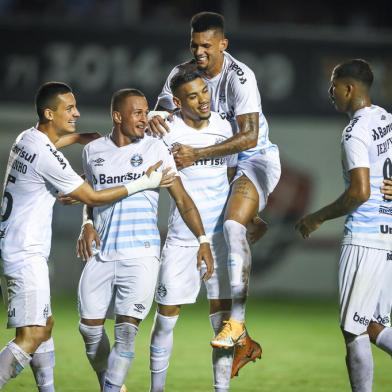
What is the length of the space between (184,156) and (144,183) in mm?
528

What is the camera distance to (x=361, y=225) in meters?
7.91

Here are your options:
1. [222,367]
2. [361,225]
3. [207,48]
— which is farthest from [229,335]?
[207,48]

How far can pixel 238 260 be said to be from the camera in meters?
8.27

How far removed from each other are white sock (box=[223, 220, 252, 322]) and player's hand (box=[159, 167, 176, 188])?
0.60 meters

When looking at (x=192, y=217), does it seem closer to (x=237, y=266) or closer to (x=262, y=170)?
(x=237, y=266)

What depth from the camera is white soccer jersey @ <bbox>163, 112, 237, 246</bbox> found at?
28.0 feet

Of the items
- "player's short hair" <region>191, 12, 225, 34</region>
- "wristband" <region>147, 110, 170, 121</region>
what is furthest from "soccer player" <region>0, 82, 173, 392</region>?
"player's short hair" <region>191, 12, 225, 34</region>

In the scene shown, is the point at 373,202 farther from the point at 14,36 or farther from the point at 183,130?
the point at 14,36

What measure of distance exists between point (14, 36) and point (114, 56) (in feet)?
5.23

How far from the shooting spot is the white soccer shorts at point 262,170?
876 centimetres

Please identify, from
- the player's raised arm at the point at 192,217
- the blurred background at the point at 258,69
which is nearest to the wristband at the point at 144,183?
the player's raised arm at the point at 192,217

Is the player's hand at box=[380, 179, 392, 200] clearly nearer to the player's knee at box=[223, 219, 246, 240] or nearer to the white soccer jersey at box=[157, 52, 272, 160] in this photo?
the player's knee at box=[223, 219, 246, 240]

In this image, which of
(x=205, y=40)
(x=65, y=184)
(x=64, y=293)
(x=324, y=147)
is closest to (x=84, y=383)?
(x=65, y=184)

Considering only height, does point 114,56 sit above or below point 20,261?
above
